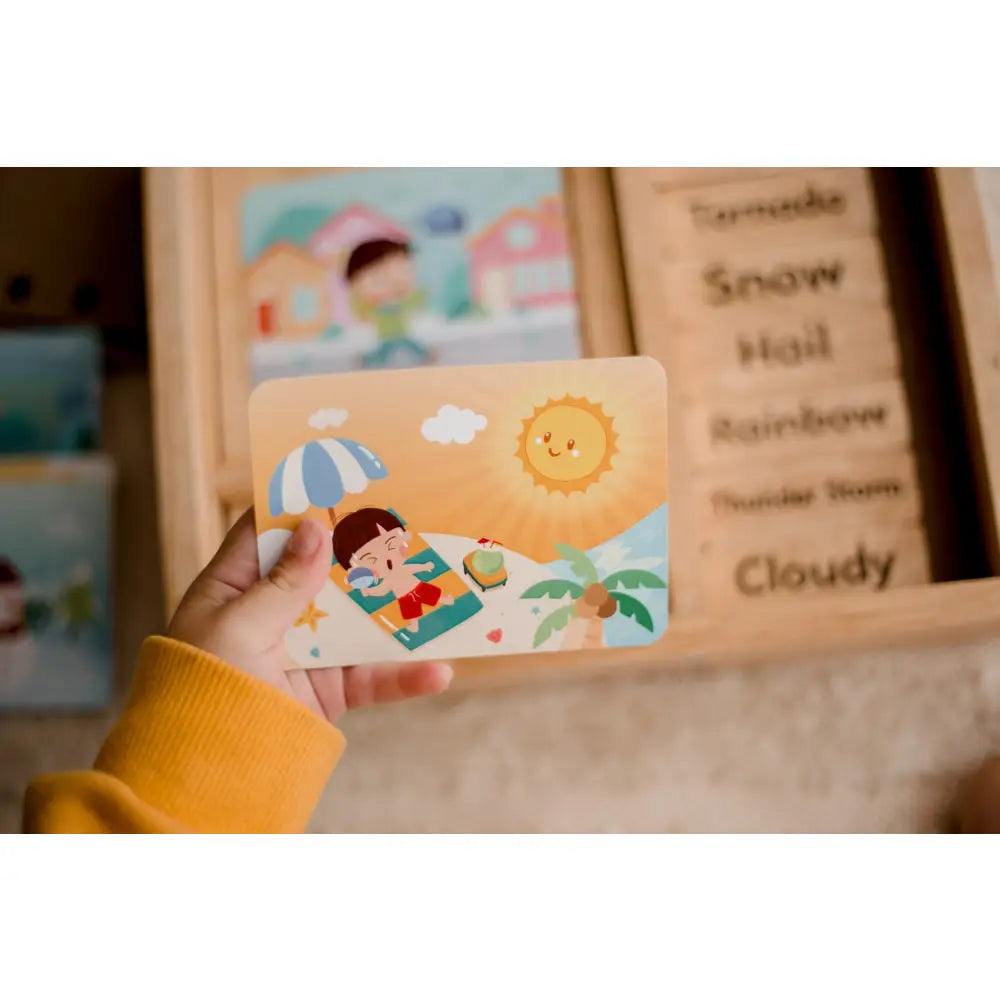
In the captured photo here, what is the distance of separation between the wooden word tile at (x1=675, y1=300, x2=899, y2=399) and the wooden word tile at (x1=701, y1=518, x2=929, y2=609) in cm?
13

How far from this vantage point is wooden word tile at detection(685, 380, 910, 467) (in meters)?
0.72

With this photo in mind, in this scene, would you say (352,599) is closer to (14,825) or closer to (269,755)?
(269,755)

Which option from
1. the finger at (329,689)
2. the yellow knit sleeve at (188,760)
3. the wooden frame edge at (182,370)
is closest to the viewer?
the yellow knit sleeve at (188,760)

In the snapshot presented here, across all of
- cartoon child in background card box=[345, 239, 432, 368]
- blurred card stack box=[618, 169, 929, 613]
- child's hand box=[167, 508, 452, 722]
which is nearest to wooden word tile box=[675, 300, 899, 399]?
blurred card stack box=[618, 169, 929, 613]

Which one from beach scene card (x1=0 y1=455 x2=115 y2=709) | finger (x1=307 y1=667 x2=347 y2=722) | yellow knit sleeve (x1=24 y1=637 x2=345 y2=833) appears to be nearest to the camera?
yellow knit sleeve (x1=24 y1=637 x2=345 y2=833)

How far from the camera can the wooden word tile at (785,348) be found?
0.73m

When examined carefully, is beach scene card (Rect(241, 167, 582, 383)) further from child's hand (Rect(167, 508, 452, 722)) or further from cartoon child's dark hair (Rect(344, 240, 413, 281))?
child's hand (Rect(167, 508, 452, 722))

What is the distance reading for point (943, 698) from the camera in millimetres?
739

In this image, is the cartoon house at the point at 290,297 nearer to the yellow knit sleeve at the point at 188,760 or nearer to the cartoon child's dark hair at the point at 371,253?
the cartoon child's dark hair at the point at 371,253

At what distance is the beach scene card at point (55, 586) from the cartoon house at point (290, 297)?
0.32 meters

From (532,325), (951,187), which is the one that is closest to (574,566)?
(532,325)

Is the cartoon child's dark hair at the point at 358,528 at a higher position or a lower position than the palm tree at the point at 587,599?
higher

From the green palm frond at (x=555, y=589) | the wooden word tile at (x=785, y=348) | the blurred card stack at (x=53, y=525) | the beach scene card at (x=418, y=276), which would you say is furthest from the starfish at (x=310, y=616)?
the blurred card stack at (x=53, y=525)

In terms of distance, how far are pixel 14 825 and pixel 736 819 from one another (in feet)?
2.42
